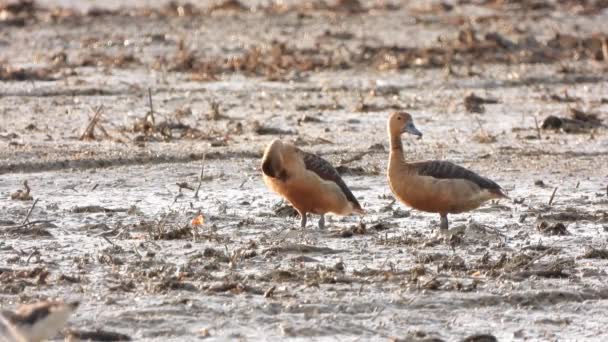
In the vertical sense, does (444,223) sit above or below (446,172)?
below

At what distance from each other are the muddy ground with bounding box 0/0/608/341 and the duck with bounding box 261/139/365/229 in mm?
211

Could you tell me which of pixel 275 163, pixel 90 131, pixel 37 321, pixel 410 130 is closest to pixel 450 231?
pixel 410 130

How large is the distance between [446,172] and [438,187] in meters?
0.19

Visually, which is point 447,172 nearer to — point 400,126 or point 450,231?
point 450,231

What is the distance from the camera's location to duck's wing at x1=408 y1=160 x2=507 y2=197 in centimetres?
1091

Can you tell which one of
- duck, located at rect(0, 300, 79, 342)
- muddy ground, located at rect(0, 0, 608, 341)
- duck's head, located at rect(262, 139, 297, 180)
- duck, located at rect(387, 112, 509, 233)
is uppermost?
duck, located at rect(0, 300, 79, 342)

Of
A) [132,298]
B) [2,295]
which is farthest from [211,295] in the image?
[2,295]

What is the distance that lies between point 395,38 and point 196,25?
3.36m

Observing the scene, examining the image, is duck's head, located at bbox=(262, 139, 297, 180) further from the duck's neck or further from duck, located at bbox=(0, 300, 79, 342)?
duck, located at bbox=(0, 300, 79, 342)

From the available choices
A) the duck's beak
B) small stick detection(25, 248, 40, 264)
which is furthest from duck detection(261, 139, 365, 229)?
small stick detection(25, 248, 40, 264)

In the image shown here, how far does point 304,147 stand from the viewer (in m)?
14.9

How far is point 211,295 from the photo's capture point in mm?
8742

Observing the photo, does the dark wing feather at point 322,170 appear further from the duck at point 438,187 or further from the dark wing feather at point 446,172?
the dark wing feather at point 446,172

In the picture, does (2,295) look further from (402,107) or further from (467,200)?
(402,107)
